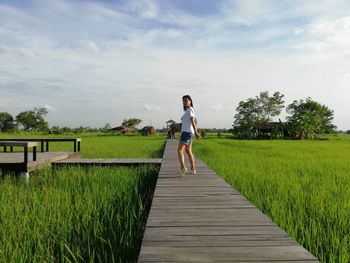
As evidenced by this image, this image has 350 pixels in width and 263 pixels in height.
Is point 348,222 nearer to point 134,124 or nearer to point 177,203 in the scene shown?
point 177,203

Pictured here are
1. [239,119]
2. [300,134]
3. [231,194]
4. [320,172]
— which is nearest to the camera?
[231,194]

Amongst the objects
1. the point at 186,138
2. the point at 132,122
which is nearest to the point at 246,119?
the point at 132,122

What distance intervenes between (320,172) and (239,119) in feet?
143

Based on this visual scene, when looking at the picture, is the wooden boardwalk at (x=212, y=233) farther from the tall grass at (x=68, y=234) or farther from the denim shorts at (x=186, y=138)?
the denim shorts at (x=186, y=138)

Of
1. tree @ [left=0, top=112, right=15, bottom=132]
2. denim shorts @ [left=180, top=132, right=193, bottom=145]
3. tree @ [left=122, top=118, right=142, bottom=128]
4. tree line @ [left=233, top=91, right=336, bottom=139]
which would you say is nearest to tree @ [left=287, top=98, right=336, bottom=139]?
tree line @ [left=233, top=91, right=336, bottom=139]

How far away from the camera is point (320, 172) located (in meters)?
7.79

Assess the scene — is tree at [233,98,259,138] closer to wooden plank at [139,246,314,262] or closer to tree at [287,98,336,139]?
tree at [287,98,336,139]

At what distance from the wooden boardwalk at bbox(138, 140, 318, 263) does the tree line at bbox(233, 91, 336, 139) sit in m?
40.9

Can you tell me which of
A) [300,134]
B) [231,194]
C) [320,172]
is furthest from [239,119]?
[231,194]

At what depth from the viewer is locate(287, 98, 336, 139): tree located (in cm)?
4319

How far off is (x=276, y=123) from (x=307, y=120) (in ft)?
12.2

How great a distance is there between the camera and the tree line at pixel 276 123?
43.4 metres

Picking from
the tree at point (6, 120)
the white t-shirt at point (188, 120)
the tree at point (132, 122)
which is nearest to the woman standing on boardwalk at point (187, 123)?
the white t-shirt at point (188, 120)

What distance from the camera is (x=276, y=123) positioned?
44812 mm
